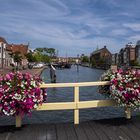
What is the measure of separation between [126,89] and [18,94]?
258 centimetres

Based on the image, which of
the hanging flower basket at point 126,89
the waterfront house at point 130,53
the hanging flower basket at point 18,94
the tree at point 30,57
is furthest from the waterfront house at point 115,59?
the hanging flower basket at point 18,94

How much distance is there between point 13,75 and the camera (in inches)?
282

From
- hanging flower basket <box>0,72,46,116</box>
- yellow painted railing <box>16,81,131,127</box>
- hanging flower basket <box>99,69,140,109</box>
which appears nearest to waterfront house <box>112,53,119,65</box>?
yellow painted railing <box>16,81,131,127</box>

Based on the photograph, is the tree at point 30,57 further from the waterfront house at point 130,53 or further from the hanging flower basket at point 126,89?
the hanging flower basket at point 126,89

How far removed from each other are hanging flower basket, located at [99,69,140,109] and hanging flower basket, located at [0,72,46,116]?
6.02 ft

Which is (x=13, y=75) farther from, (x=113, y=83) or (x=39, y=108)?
(x=113, y=83)

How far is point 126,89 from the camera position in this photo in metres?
7.55

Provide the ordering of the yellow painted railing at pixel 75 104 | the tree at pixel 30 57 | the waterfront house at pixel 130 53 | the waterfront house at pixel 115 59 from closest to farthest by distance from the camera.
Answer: the yellow painted railing at pixel 75 104
the tree at pixel 30 57
the waterfront house at pixel 130 53
the waterfront house at pixel 115 59

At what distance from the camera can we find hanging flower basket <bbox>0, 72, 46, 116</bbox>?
22.4 feet

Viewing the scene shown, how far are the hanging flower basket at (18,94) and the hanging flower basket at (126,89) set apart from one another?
6.02 ft

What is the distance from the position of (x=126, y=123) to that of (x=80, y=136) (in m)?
1.60

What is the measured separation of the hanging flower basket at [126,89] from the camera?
7.54 metres

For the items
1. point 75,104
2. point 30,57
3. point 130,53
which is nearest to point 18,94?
point 75,104

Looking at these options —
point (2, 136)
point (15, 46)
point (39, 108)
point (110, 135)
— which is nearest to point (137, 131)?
point (110, 135)
